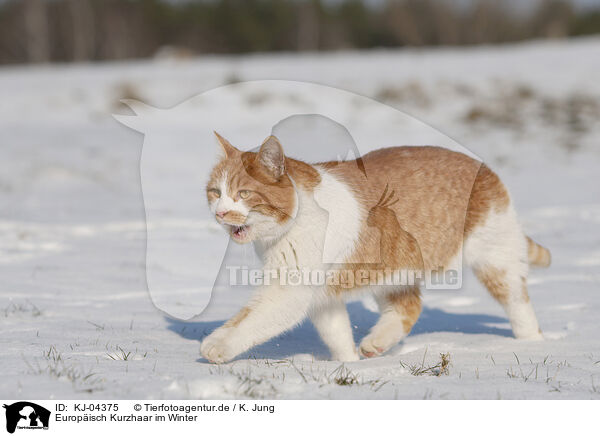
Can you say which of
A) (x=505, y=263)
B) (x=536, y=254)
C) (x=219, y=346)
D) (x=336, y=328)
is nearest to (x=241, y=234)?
(x=219, y=346)

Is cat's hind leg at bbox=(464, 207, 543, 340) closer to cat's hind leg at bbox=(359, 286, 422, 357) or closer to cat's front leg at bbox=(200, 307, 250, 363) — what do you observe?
cat's hind leg at bbox=(359, 286, 422, 357)

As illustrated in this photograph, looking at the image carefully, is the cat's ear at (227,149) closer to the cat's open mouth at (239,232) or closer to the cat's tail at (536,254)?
the cat's open mouth at (239,232)

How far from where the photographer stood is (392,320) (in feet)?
12.7

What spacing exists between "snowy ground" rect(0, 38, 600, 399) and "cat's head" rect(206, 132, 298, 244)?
2.20 ft

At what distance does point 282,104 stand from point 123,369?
11.6 metres

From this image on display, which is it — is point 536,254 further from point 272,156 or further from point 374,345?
point 272,156

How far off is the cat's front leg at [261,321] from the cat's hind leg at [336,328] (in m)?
0.39

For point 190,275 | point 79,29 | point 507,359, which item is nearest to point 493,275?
point 507,359

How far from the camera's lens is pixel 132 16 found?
35219 millimetres

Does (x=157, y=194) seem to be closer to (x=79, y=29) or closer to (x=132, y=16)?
(x=79, y=29)
